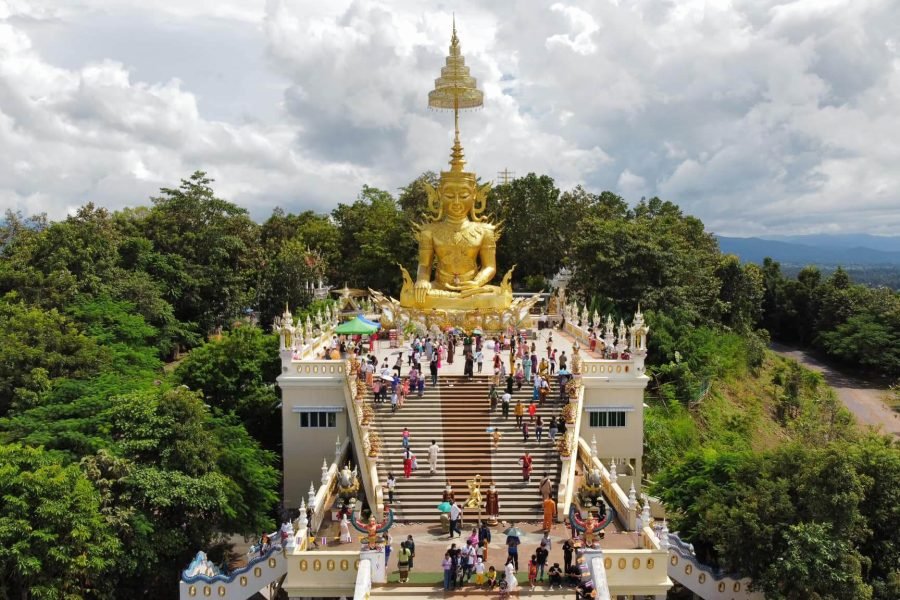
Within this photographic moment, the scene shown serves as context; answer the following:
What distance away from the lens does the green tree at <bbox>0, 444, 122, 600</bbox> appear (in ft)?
53.6

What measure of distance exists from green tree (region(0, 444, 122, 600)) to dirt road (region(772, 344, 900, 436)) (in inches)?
1336

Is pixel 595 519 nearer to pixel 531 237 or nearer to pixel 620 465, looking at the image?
pixel 620 465

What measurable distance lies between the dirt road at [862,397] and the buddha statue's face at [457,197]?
2247 centimetres

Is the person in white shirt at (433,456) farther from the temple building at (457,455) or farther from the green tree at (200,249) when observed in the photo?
the green tree at (200,249)

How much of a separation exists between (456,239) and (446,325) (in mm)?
5421

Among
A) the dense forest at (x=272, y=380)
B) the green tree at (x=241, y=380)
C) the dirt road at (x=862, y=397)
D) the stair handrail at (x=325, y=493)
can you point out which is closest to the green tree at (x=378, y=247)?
the dense forest at (x=272, y=380)

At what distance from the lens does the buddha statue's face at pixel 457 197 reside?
3853 cm

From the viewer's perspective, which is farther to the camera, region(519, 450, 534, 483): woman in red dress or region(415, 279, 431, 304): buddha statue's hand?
region(415, 279, 431, 304): buddha statue's hand

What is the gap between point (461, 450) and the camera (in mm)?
22000

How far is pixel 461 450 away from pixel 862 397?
1313 inches

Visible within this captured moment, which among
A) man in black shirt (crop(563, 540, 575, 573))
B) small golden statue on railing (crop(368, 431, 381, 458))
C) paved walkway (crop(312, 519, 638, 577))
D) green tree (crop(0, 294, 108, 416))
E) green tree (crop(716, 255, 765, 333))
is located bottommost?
paved walkway (crop(312, 519, 638, 577))

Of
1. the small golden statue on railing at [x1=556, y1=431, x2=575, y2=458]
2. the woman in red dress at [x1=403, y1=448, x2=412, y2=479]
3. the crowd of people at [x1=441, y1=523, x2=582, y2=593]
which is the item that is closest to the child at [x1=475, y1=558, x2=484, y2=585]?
the crowd of people at [x1=441, y1=523, x2=582, y2=593]

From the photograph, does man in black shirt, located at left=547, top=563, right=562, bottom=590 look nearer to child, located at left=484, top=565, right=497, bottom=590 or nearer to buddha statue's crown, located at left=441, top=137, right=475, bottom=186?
child, located at left=484, top=565, right=497, bottom=590

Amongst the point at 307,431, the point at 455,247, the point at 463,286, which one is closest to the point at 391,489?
the point at 307,431
